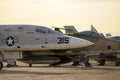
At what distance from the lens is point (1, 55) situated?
20.5 metres

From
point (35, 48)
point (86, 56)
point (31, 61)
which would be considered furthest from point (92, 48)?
point (35, 48)

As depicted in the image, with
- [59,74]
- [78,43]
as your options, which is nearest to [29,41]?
[78,43]

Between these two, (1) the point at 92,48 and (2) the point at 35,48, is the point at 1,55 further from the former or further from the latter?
(1) the point at 92,48

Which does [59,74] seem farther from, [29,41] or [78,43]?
[29,41]

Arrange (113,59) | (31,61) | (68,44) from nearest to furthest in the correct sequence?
1. (68,44)
2. (31,61)
3. (113,59)

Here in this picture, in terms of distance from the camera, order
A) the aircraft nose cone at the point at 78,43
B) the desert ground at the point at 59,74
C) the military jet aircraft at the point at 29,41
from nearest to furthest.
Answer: the desert ground at the point at 59,74, the aircraft nose cone at the point at 78,43, the military jet aircraft at the point at 29,41

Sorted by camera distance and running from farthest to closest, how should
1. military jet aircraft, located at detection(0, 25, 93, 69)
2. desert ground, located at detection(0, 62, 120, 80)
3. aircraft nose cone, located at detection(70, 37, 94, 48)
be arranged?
military jet aircraft, located at detection(0, 25, 93, 69), aircraft nose cone, located at detection(70, 37, 94, 48), desert ground, located at detection(0, 62, 120, 80)

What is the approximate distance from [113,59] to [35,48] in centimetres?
1145

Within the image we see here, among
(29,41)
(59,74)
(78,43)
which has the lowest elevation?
(59,74)

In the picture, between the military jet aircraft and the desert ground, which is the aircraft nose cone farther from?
the desert ground

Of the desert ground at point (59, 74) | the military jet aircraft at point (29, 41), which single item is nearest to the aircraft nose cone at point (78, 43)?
the military jet aircraft at point (29, 41)

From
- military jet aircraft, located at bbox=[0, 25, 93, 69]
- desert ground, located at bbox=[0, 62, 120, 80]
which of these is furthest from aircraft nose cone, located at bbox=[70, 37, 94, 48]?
desert ground, located at bbox=[0, 62, 120, 80]

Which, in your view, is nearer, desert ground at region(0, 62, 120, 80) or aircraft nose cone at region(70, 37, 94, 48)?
desert ground at region(0, 62, 120, 80)

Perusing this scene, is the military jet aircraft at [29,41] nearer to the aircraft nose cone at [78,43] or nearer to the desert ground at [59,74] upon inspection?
the aircraft nose cone at [78,43]
